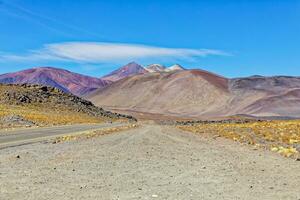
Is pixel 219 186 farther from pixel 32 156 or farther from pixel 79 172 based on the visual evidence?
pixel 32 156

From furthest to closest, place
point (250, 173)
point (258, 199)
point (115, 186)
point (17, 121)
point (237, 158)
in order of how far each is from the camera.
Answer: point (17, 121) → point (237, 158) → point (250, 173) → point (115, 186) → point (258, 199)

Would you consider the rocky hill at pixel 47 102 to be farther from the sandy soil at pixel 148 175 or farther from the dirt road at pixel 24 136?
the sandy soil at pixel 148 175

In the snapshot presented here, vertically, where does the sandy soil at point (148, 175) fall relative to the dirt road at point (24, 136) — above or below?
below

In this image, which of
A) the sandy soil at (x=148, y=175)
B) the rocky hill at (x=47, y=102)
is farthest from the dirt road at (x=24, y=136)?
the rocky hill at (x=47, y=102)

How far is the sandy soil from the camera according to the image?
35.2 ft

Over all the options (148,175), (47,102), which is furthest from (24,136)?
(47,102)

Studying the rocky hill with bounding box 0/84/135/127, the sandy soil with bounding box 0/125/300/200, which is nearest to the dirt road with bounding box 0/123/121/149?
the sandy soil with bounding box 0/125/300/200

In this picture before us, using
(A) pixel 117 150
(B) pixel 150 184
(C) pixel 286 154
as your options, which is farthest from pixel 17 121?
(B) pixel 150 184

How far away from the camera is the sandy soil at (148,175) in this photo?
10.7m

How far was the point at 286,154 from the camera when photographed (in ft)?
61.5

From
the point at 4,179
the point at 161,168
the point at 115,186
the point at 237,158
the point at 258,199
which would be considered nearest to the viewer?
the point at 258,199

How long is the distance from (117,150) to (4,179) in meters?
8.20

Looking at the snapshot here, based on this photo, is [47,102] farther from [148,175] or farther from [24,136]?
[148,175]

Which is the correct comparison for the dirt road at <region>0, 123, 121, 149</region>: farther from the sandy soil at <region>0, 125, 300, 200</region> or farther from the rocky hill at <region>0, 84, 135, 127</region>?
the rocky hill at <region>0, 84, 135, 127</region>
